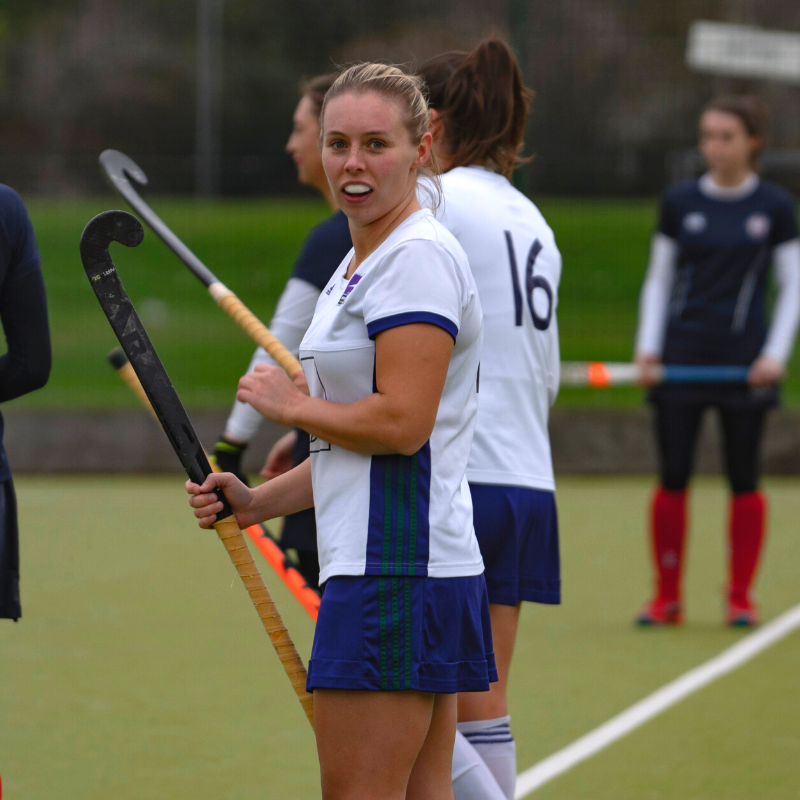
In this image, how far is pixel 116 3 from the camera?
17.1 meters

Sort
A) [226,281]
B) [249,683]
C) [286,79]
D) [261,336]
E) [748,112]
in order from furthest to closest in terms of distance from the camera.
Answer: [286,79] → [226,281] → [748,112] → [249,683] → [261,336]

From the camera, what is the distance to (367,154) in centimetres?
218

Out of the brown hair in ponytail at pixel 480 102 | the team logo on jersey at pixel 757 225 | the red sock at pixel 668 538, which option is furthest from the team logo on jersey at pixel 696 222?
the brown hair in ponytail at pixel 480 102

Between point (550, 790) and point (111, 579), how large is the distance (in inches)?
139

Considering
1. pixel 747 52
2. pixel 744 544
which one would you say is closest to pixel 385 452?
pixel 744 544

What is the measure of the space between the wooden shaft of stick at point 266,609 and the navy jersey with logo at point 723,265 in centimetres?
346

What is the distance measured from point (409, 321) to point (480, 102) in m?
0.96

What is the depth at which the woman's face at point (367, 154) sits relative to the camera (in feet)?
7.15

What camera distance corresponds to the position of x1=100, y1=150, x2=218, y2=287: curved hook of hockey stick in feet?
10.1

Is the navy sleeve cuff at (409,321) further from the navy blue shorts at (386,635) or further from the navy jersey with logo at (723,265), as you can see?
the navy jersey with logo at (723,265)

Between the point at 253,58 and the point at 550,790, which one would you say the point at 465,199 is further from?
the point at 253,58

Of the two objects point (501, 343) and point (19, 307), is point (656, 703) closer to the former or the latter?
point (501, 343)

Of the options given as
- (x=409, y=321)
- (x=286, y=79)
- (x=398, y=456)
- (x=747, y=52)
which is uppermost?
(x=747, y=52)

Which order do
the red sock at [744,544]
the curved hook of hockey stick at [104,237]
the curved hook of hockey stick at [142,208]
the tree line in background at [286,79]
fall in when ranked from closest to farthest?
1. the curved hook of hockey stick at [104,237]
2. the curved hook of hockey stick at [142,208]
3. the red sock at [744,544]
4. the tree line in background at [286,79]
